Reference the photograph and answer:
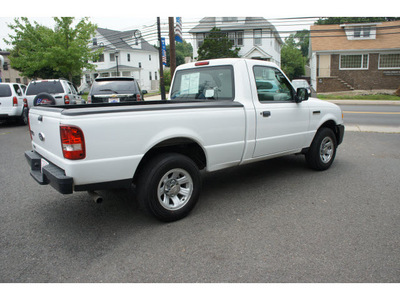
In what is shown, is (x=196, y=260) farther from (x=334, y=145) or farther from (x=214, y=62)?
(x=334, y=145)

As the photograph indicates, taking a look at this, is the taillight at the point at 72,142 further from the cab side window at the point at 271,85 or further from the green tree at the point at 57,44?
the green tree at the point at 57,44

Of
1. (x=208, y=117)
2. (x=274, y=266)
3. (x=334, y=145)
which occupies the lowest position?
(x=274, y=266)

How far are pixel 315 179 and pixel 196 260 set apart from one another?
3.20m

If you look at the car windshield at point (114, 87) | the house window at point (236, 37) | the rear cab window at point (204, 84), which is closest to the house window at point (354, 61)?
the house window at point (236, 37)

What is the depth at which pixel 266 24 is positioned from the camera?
37781 mm

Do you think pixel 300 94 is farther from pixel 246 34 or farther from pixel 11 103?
pixel 246 34

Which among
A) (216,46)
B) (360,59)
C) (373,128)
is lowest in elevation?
(373,128)

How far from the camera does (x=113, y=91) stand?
33.7 feet

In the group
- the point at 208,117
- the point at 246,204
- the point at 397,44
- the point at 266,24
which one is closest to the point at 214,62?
the point at 208,117

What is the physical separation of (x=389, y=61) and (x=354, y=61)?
2.94 metres

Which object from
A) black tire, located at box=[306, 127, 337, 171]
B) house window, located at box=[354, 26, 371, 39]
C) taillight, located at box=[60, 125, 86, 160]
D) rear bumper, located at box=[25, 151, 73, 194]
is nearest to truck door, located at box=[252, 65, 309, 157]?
black tire, located at box=[306, 127, 337, 171]

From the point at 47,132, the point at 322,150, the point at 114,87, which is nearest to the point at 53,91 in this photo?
the point at 114,87

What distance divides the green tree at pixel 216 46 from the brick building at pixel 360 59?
8.35 metres

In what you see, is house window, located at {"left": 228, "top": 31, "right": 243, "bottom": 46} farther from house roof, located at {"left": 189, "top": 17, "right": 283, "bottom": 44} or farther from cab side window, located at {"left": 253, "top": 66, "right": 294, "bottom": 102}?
cab side window, located at {"left": 253, "top": 66, "right": 294, "bottom": 102}
